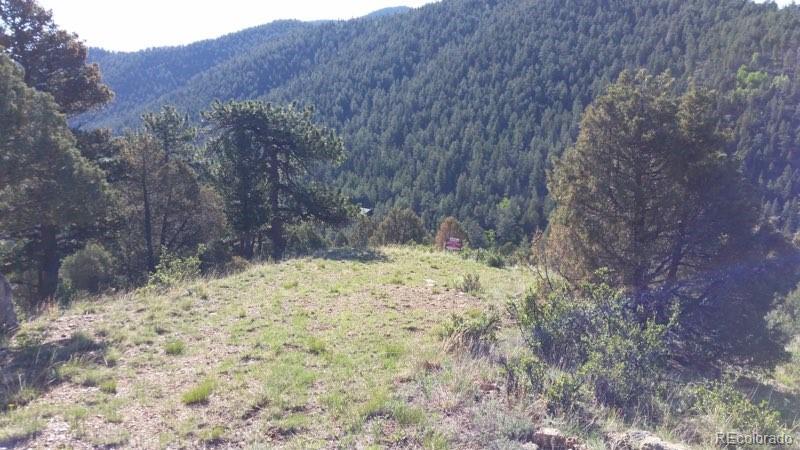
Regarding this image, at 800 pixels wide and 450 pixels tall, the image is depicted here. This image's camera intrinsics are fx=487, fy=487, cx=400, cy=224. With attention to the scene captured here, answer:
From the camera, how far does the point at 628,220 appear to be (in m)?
9.07

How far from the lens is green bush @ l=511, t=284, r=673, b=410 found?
18.2 feet

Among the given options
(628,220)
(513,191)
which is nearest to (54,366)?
(628,220)

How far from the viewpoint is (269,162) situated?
2177 centimetres

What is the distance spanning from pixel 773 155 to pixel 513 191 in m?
48.3

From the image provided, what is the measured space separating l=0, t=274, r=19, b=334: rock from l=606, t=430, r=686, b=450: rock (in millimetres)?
8535

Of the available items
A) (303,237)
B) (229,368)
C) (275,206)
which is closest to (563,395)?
(229,368)

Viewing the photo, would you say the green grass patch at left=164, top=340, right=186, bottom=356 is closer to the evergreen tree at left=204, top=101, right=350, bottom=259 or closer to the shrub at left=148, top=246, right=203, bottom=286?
the shrub at left=148, top=246, right=203, bottom=286

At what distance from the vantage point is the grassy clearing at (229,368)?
4.82m

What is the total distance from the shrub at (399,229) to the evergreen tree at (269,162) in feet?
64.2

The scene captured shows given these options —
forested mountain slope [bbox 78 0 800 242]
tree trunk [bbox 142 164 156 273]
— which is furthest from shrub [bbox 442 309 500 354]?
forested mountain slope [bbox 78 0 800 242]

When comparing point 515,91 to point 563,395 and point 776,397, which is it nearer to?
point 776,397

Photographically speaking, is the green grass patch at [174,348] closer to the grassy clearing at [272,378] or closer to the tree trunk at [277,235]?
the grassy clearing at [272,378]

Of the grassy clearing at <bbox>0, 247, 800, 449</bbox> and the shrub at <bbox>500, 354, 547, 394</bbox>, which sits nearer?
the grassy clearing at <bbox>0, 247, 800, 449</bbox>

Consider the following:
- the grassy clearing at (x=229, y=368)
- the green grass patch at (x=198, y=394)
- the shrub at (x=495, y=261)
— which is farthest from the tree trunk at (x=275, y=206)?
the green grass patch at (x=198, y=394)
